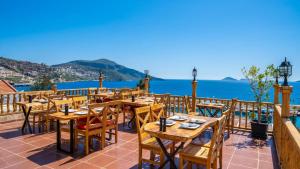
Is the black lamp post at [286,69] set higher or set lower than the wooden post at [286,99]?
higher

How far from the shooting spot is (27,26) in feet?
44.2

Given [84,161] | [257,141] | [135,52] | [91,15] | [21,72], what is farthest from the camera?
[135,52]

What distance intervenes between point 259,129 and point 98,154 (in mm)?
4068

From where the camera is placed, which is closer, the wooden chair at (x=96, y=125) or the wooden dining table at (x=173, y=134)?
the wooden dining table at (x=173, y=134)

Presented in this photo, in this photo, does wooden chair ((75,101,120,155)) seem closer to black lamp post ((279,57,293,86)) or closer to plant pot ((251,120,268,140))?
black lamp post ((279,57,293,86))

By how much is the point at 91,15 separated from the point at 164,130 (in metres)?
11.8

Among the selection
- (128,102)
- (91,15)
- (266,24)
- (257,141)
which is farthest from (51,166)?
(266,24)

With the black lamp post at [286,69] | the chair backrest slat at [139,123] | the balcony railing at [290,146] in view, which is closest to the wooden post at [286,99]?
the balcony railing at [290,146]

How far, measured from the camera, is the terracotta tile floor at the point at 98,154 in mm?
3441

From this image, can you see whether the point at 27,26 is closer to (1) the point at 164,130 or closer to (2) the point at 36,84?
(2) the point at 36,84

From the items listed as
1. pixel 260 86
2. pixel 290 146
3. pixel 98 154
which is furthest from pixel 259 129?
pixel 98 154

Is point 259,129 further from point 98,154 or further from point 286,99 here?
point 98,154

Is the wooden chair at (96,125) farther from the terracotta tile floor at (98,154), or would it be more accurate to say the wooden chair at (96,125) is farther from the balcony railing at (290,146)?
the balcony railing at (290,146)

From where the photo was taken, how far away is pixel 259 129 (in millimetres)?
5172
